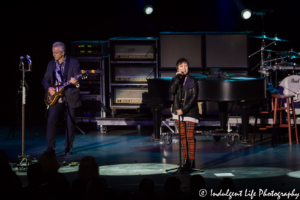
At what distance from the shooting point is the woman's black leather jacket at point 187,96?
5586 millimetres

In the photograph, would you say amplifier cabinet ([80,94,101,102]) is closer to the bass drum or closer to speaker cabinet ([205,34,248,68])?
speaker cabinet ([205,34,248,68])

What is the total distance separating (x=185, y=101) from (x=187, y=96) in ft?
0.23

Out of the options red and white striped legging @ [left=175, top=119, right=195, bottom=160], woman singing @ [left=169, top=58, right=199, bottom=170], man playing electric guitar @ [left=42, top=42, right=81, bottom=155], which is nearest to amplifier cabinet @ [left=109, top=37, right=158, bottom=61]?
man playing electric guitar @ [left=42, top=42, right=81, bottom=155]

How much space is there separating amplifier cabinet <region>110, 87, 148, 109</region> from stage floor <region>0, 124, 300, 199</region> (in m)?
0.67

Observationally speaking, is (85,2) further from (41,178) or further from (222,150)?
(41,178)

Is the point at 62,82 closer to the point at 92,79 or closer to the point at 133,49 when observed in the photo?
the point at 92,79

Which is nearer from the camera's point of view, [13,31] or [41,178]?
[41,178]

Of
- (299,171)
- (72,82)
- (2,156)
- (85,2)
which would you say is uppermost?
(85,2)

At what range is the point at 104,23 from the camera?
1080cm

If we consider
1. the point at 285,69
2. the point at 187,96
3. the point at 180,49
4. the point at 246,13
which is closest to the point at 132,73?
the point at 180,49

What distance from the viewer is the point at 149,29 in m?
10.6

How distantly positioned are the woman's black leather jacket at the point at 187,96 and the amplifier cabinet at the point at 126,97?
4283 millimetres

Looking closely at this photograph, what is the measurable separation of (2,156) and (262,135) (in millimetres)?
6387

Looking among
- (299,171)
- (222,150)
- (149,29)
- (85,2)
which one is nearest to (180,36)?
(149,29)
